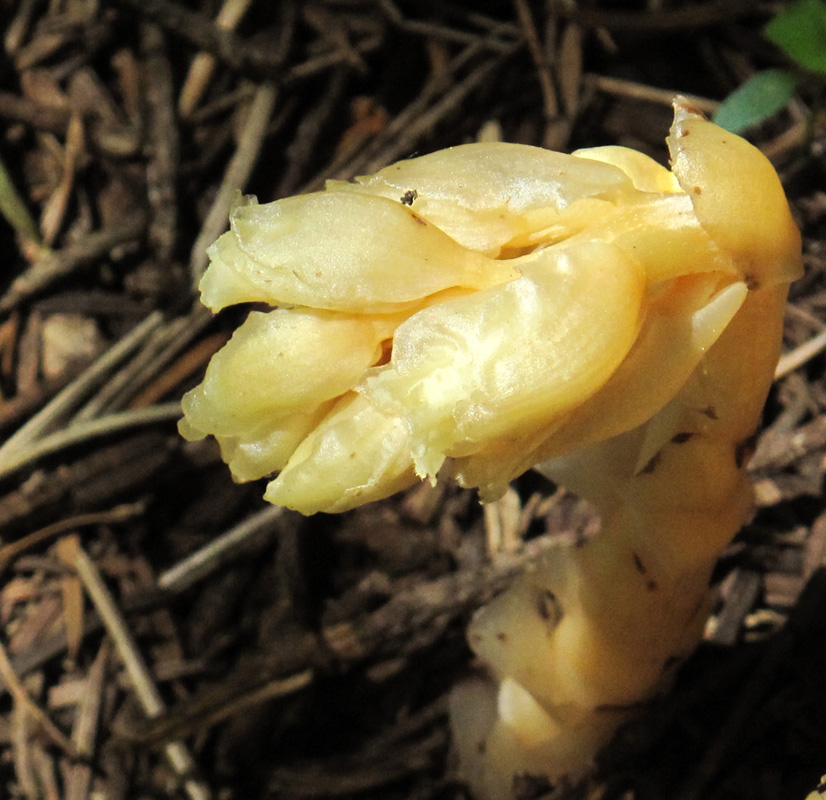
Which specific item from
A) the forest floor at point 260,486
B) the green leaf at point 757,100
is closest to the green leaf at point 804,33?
the green leaf at point 757,100

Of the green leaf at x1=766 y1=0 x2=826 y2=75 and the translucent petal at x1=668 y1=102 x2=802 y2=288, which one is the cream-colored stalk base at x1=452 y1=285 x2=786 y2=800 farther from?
the green leaf at x1=766 y1=0 x2=826 y2=75

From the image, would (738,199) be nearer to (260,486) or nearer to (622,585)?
(622,585)

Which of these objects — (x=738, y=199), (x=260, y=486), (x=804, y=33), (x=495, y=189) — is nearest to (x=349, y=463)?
(x=495, y=189)

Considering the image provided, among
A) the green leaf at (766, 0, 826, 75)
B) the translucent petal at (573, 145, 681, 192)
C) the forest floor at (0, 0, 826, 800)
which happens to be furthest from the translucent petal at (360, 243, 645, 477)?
the green leaf at (766, 0, 826, 75)

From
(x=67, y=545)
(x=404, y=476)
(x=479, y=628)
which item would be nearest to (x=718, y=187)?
(x=404, y=476)

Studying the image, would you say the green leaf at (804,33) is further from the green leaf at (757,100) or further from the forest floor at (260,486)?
the forest floor at (260,486)

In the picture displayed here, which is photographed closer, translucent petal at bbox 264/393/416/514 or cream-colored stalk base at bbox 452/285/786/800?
translucent petal at bbox 264/393/416/514
